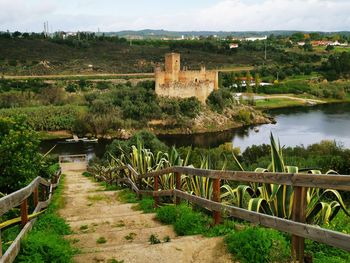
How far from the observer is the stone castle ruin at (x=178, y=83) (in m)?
49.2

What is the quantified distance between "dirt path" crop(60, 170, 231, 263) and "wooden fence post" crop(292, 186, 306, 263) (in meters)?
0.53

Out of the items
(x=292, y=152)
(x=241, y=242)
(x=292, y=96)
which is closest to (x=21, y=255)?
(x=241, y=242)

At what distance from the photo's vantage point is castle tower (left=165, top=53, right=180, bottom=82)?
163ft

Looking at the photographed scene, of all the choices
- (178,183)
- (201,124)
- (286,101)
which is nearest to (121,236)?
(178,183)

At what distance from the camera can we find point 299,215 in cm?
328

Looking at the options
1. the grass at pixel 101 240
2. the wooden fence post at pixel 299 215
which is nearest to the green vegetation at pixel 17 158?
the grass at pixel 101 240

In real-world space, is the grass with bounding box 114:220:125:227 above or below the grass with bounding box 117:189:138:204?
above

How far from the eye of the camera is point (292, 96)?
65.1 meters

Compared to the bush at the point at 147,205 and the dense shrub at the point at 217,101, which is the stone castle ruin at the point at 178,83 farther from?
the bush at the point at 147,205

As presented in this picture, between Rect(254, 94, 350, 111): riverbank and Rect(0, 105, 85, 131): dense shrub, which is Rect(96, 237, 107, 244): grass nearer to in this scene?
Rect(0, 105, 85, 131): dense shrub

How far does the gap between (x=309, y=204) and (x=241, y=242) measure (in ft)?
2.61

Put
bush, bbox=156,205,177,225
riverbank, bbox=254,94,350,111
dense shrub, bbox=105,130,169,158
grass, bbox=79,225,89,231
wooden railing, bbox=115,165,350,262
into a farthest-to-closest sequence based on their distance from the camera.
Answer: riverbank, bbox=254,94,350,111, dense shrub, bbox=105,130,169,158, grass, bbox=79,225,89,231, bush, bbox=156,205,177,225, wooden railing, bbox=115,165,350,262

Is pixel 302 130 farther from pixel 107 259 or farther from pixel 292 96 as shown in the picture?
pixel 107 259

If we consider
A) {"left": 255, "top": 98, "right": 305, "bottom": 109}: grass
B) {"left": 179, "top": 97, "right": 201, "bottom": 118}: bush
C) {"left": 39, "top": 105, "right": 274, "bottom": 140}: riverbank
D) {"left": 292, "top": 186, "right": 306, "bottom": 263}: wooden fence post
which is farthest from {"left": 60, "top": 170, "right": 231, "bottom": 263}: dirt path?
{"left": 255, "top": 98, "right": 305, "bottom": 109}: grass
